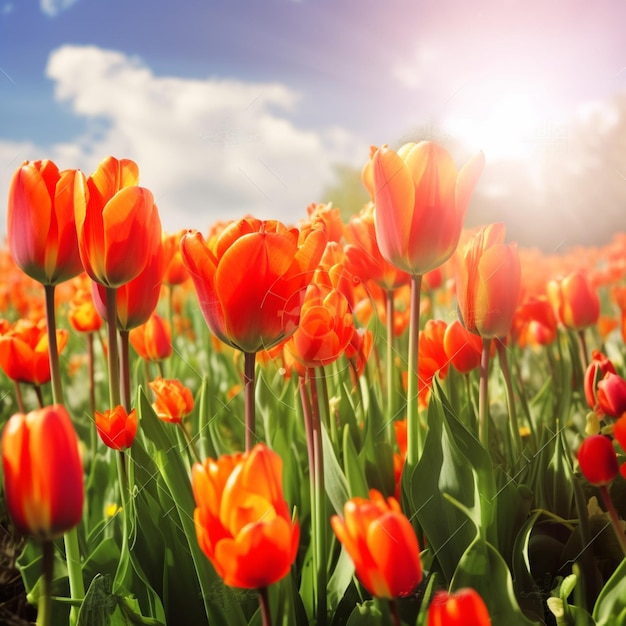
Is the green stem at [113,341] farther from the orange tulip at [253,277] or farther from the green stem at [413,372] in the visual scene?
the green stem at [413,372]

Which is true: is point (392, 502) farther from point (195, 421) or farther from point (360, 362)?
point (195, 421)

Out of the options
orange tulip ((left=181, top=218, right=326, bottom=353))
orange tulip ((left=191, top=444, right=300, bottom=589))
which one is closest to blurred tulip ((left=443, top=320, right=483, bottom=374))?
orange tulip ((left=181, top=218, right=326, bottom=353))

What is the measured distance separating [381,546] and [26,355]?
51 centimetres

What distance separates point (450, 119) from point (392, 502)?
35 cm

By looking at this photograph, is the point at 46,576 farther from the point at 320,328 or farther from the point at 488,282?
the point at 488,282

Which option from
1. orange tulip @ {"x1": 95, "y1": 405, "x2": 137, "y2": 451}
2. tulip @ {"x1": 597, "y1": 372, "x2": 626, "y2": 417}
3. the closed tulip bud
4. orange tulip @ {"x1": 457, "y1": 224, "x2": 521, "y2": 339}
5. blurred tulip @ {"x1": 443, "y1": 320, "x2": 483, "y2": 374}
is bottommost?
the closed tulip bud

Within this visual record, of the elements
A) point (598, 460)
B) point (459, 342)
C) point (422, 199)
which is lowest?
point (598, 460)

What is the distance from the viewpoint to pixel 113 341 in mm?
587

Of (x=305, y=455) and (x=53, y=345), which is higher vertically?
(x=53, y=345)

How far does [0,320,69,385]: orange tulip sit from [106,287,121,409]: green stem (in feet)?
0.45

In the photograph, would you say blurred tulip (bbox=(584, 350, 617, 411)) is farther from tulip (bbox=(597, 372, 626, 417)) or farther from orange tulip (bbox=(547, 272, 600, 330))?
orange tulip (bbox=(547, 272, 600, 330))

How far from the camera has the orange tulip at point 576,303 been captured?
41.0 inches

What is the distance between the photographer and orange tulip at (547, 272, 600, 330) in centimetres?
104

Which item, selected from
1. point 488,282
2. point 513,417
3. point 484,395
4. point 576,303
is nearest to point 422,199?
point 488,282
